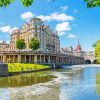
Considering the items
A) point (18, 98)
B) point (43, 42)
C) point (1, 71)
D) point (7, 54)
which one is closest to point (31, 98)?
point (18, 98)

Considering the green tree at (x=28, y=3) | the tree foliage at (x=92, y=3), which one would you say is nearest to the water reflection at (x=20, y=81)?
the green tree at (x=28, y=3)

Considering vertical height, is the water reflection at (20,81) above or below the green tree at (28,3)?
below

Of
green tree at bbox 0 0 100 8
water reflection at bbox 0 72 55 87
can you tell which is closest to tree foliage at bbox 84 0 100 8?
green tree at bbox 0 0 100 8

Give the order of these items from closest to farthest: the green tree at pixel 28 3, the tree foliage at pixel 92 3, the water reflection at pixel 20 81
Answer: the green tree at pixel 28 3 → the tree foliage at pixel 92 3 → the water reflection at pixel 20 81

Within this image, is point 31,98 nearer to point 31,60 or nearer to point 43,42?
point 31,60

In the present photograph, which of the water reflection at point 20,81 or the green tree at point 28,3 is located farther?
the water reflection at point 20,81

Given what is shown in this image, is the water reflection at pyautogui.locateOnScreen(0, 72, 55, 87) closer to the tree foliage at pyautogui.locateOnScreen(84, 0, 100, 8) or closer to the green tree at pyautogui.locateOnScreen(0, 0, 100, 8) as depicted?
the green tree at pyautogui.locateOnScreen(0, 0, 100, 8)

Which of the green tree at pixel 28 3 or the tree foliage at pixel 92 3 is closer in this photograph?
the green tree at pixel 28 3

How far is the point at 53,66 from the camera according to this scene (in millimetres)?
133375

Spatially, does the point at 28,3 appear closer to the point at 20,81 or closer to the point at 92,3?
the point at 92,3

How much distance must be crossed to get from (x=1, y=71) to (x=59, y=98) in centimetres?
3906

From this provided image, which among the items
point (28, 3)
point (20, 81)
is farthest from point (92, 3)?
point (20, 81)

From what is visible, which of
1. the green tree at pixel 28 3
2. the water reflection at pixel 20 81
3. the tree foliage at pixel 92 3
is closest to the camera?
the green tree at pixel 28 3

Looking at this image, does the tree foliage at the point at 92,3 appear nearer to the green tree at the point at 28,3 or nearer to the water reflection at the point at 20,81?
the green tree at the point at 28,3
